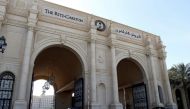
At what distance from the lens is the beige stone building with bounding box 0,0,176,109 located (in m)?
14.6

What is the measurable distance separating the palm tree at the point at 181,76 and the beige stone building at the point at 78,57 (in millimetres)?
8454

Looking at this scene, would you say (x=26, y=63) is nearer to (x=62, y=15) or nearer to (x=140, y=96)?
(x=62, y=15)

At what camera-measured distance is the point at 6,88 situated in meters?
14.0

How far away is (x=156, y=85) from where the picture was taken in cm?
2056

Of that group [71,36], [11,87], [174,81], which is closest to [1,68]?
[11,87]

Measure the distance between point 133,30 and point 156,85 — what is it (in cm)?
686

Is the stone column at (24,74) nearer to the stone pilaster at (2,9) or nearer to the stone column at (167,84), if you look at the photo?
the stone pilaster at (2,9)

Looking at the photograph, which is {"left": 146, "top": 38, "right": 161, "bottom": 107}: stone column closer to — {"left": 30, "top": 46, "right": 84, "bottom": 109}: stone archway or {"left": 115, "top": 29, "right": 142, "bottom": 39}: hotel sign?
{"left": 115, "top": 29, "right": 142, "bottom": 39}: hotel sign

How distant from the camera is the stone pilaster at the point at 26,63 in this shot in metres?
13.2

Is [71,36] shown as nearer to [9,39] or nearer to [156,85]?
[9,39]

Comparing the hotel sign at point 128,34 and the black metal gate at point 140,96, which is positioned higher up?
the hotel sign at point 128,34

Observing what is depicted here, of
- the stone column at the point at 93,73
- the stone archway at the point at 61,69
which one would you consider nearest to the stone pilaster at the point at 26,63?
the stone archway at the point at 61,69

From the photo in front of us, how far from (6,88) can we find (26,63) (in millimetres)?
2281

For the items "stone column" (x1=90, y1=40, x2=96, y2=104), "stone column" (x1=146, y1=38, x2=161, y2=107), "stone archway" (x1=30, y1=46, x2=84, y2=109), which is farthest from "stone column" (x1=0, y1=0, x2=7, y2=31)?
"stone column" (x1=146, y1=38, x2=161, y2=107)
